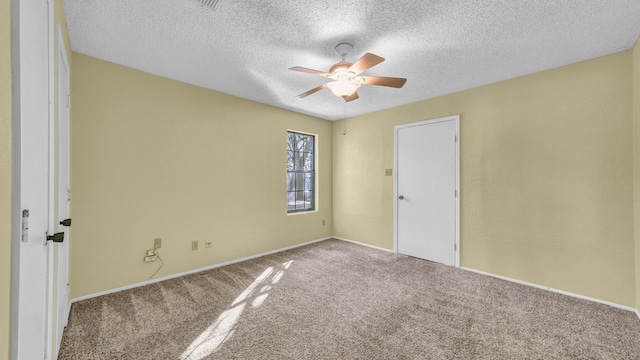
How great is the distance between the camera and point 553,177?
111 inches

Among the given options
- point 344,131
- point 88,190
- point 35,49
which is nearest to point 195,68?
point 88,190

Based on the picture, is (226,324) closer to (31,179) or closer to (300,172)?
(31,179)

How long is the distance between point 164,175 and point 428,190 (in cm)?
360

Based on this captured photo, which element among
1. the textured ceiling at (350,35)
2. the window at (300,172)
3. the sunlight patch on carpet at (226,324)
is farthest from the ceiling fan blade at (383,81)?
the window at (300,172)

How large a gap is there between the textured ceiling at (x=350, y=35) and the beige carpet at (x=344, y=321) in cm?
245

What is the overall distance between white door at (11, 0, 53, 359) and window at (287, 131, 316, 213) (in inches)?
134

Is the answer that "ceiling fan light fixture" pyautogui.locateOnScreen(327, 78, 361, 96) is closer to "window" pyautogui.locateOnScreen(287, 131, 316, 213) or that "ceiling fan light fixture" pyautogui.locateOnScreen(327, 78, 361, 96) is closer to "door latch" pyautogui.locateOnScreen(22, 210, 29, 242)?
"door latch" pyautogui.locateOnScreen(22, 210, 29, 242)

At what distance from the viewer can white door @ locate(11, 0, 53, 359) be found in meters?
0.84

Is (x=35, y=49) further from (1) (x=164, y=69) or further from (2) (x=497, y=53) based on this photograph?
(2) (x=497, y=53)

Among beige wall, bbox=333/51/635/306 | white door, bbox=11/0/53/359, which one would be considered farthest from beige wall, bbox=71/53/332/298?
beige wall, bbox=333/51/635/306

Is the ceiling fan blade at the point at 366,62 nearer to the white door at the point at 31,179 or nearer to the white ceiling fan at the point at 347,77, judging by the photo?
the white ceiling fan at the point at 347,77

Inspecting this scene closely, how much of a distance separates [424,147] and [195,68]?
128 inches

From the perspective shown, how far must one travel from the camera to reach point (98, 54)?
2557mm

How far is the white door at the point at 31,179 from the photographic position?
0.84 meters
